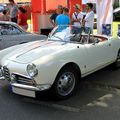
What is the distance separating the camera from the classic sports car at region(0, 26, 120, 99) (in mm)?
5285

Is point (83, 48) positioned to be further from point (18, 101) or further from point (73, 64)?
point (18, 101)

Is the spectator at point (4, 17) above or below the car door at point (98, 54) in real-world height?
above

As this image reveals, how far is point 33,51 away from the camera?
6000mm

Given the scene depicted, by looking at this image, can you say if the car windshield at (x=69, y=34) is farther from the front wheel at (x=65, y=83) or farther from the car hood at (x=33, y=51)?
the front wheel at (x=65, y=83)

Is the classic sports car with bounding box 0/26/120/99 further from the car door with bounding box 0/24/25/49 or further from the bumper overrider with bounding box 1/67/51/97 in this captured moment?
the car door with bounding box 0/24/25/49

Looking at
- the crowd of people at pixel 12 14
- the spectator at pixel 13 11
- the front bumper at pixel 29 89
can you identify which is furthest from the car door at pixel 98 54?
the spectator at pixel 13 11

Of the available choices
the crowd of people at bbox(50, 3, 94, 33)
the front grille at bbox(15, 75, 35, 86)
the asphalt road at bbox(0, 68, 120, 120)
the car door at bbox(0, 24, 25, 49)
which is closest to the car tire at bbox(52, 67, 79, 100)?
the asphalt road at bbox(0, 68, 120, 120)

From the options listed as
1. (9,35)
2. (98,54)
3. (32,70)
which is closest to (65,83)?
(32,70)

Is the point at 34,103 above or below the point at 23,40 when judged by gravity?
below

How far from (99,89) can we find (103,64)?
2.30 ft

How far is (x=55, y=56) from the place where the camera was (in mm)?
5547

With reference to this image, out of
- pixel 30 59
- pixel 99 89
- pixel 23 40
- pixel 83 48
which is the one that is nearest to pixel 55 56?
pixel 30 59

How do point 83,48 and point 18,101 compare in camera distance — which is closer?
point 18,101

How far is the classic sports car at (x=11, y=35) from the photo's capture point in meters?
9.23
